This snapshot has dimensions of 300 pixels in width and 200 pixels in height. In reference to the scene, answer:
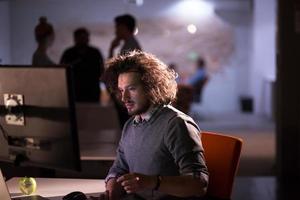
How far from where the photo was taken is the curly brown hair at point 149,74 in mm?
2035

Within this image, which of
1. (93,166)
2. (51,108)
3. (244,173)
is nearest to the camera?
(51,108)

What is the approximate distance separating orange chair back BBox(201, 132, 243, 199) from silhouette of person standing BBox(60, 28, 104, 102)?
4.08 metres

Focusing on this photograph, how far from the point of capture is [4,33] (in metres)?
7.43

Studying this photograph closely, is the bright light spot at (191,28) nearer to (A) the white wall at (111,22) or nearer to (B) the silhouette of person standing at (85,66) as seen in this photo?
(A) the white wall at (111,22)

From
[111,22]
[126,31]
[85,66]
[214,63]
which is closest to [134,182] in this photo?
[126,31]

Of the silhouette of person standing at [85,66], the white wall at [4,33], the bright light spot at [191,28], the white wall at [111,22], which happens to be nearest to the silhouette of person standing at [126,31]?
the silhouette of person standing at [85,66]

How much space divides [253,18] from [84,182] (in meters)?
9.36

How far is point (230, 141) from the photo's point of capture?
2.29 metres

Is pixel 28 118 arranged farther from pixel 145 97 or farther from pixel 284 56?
pixel 284 56

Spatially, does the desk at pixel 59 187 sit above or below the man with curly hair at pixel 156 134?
below

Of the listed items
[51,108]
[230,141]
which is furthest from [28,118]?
[230,141]

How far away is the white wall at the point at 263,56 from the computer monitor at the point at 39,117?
8.74 meters

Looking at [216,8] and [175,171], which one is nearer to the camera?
[175,171]

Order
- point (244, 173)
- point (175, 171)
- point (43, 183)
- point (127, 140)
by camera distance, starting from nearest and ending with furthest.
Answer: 1. point (175, 171)
2. point (127, 140)
3. point (43, 183)
4. point (244, 173)
